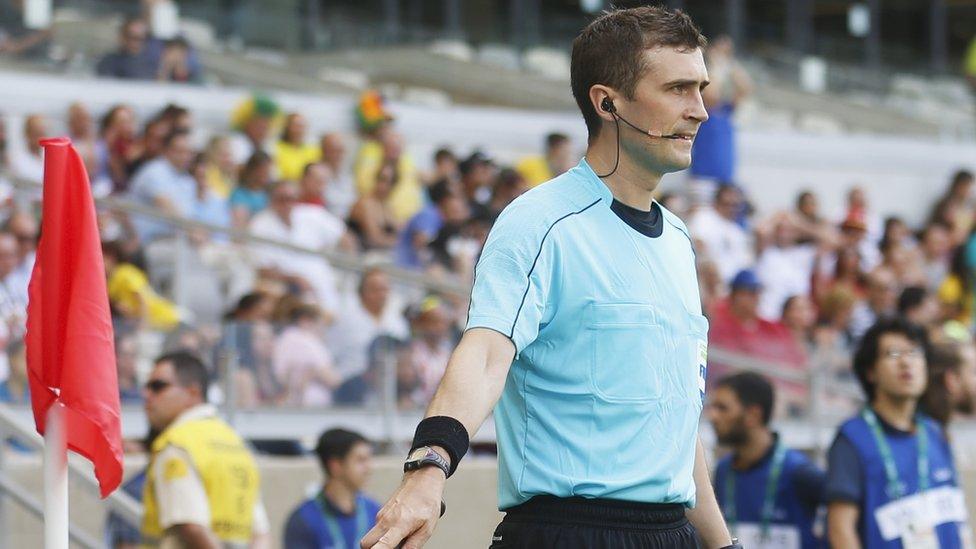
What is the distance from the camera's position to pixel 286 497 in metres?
9.77

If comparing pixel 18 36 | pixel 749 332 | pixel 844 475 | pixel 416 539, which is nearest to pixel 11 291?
pixel 749 332

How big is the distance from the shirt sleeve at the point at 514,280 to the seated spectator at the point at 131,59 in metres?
13.1

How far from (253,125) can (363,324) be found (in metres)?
4.72

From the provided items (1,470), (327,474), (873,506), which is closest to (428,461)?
(873,506)

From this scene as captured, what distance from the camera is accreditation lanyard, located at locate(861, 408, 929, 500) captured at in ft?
22.7

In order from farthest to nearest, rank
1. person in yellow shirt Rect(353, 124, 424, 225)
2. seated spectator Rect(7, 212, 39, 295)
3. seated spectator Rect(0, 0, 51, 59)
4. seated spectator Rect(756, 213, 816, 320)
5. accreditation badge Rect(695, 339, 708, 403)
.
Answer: seated spectator Rect(0, 0, 51, 59)
seated spectator Rect(756, 213, 816, 320)
person in yellow shirt Rect(353, 124, 424, 225)
seated spectator Rect(7, 212, 39, 295)
accreditation badge Rect(695, 339, 708, 403)

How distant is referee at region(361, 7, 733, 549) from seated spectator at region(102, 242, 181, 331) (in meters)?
6.40

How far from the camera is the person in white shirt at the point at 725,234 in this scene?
14094 mm

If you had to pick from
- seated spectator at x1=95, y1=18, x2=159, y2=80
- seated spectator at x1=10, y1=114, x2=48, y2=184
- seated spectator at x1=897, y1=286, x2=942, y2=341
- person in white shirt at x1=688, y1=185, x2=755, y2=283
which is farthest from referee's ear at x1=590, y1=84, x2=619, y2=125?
seated spectator at x1=95, y1=18, x2=159, y2=80

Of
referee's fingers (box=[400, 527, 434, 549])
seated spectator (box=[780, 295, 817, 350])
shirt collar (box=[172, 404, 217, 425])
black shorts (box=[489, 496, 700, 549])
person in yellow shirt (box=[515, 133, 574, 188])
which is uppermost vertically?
referee's fingers (box=[400, 527, 434, 549])

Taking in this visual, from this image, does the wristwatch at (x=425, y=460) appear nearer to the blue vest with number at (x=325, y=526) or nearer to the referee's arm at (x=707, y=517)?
the referee's arm at (x=707, y=517)

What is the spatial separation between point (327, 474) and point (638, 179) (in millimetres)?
4582

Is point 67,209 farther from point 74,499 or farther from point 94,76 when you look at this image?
point 94,76

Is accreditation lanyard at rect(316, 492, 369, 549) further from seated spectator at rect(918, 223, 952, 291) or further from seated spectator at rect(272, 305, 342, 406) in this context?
seated spectator at rect(918, 223, 952, 291)
